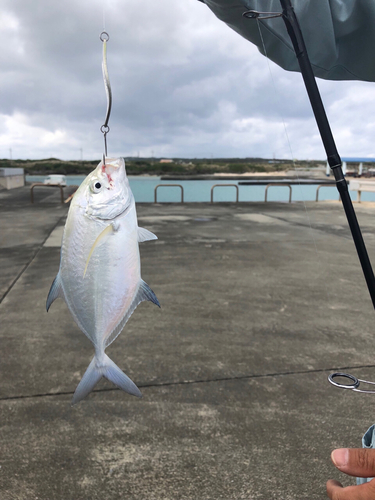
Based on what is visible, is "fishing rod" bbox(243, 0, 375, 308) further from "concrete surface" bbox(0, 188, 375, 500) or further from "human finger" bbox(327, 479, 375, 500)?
"concrete surface" bbox(0, 188, 375, 500)

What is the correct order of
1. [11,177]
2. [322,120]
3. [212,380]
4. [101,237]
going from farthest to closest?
[11,177] < [212,380] < [322,120] < [101,237]

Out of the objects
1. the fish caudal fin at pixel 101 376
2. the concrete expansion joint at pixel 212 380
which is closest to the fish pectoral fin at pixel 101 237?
the fish caudal fin at pixel 101 376

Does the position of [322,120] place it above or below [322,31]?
below

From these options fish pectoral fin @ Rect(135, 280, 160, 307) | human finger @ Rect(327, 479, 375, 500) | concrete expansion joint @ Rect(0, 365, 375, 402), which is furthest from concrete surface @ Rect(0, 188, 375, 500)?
fish pectoral fin @ Rect(135, 280, 160, 307)

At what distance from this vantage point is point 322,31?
1850mm

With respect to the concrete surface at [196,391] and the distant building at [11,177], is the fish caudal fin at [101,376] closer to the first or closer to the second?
the concrete surface at [196,391]

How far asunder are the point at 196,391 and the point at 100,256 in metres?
2.20

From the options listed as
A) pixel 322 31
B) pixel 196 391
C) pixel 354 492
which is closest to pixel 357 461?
pixel 354 492

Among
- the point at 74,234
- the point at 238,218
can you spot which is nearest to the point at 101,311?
the point at 74,234

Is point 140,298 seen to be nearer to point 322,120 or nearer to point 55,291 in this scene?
point 55,291

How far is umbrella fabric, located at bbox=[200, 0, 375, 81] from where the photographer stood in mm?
1741

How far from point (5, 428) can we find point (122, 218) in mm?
2203

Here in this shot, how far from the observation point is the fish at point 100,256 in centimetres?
106

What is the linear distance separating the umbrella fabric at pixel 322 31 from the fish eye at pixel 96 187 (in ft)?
3.60
